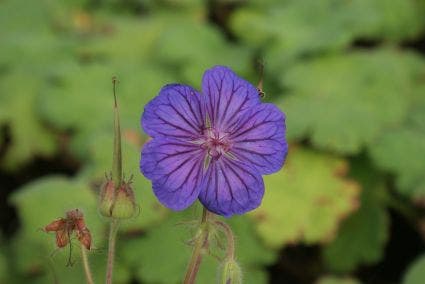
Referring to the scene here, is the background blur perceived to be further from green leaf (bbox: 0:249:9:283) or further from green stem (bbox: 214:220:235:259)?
green stem (bbox: 214:220:235:259)

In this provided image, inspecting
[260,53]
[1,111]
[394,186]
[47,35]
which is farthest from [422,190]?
[47,35]

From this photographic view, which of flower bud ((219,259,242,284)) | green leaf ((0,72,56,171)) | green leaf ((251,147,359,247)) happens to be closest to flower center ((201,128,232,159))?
flower bud ((219,259,242,284))

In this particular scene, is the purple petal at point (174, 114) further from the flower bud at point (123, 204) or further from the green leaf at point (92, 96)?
the green leaf at point (92, 96)

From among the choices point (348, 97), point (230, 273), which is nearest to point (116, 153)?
point (230, 273)

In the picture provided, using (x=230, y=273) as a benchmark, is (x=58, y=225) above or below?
above

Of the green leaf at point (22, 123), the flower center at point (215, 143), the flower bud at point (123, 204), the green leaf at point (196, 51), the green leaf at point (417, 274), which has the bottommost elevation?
the green leaf at point (417, 274)

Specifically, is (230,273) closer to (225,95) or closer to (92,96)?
(225,95)

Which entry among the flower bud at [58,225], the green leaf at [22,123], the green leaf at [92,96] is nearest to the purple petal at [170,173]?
the flower bud at [58,225]
